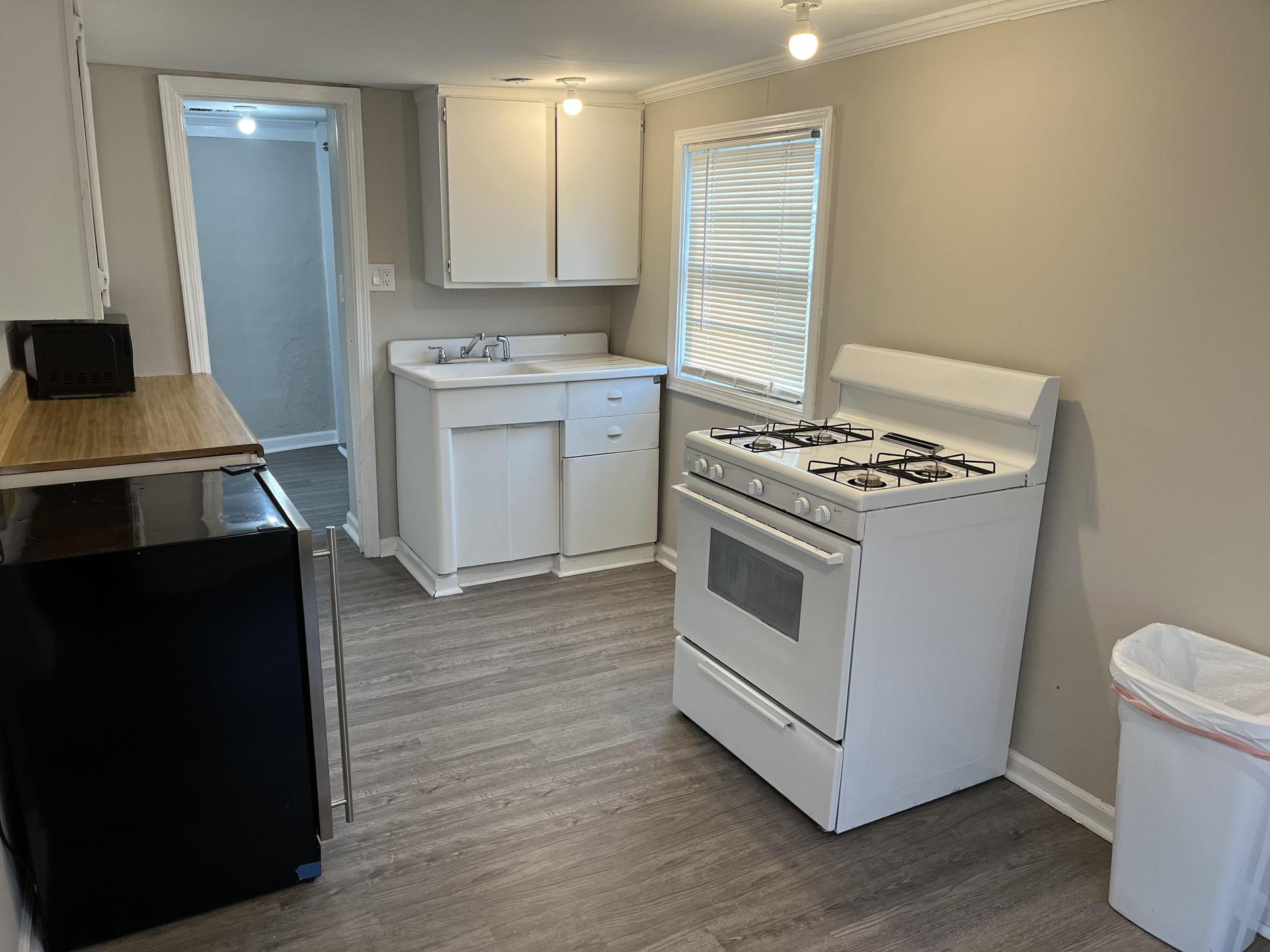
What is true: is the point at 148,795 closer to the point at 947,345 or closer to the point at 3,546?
the point at 3,546

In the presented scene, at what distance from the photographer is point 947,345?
2766 millimetres

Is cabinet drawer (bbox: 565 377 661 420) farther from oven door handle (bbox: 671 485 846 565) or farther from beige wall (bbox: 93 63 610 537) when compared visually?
oven door handle (bbox: 671 485 846 565)

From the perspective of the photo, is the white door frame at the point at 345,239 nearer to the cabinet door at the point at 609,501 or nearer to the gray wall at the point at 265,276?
the cabinet door at the point at 609,501

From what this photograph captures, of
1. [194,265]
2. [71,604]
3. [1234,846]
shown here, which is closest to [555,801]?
[71,604]

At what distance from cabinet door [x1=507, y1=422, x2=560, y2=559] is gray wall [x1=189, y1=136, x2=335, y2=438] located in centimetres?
304

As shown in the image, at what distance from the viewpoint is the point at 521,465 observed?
4.02 m

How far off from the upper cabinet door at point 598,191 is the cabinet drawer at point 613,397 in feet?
1.81

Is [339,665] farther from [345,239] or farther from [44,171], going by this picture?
[345,239]

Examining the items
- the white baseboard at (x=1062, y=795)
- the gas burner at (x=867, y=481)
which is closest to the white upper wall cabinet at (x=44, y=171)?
the gas burner at (x=867, y=481)

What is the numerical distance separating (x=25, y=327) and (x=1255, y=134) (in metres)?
3.67

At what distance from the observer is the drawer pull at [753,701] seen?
8.14 feet

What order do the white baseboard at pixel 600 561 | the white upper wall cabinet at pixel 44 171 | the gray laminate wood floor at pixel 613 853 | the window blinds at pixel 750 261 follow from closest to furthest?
the white upper wall cabinet at pixel 44 171 < the gray laminate wood floor at pixel 613 853 < the window blinds at pixel 750 261 < the white baseboard at pixel 600 561

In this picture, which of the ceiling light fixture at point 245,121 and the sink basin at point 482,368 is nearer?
the sink basin at point 482,368

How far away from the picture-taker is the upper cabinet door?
4078 mm
